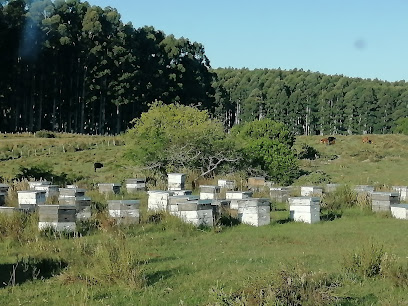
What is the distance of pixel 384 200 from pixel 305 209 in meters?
2.99

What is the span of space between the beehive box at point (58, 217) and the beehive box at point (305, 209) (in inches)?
231

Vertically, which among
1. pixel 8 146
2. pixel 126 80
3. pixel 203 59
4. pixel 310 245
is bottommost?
pixel 310 245

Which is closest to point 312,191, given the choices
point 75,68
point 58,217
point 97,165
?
point 58,217

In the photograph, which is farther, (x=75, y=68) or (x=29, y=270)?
(x=75, y=68)

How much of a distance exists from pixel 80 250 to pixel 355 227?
705 cm

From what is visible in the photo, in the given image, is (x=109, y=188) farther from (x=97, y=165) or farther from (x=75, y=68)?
(x=75, y=68)

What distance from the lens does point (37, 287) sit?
750 centimetres

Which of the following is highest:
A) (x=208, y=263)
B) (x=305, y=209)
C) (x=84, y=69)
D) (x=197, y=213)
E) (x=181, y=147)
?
(x=84, y=69)

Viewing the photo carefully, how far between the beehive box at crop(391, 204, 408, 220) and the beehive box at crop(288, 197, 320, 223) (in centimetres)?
237

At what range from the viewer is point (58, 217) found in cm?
1148

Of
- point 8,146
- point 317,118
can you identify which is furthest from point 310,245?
point 317,118

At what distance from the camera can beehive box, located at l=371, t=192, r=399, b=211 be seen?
52.0ft

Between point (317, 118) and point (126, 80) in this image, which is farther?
point (317, 118)

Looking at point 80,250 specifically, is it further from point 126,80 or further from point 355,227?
point 126,80
